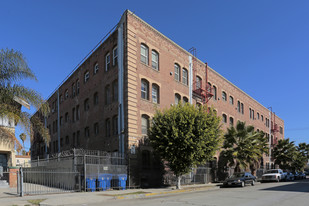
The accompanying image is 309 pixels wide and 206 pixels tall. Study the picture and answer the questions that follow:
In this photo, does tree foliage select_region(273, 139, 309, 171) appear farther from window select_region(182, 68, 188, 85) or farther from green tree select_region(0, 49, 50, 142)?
green tree select_region(0, 49, 50, 142)

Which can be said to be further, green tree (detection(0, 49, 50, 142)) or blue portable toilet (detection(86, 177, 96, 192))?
blue portable toilet (detection(86, 177, 96, 192))

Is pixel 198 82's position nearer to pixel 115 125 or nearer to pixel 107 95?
pixel 107 95

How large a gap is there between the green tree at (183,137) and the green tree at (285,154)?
104 feet

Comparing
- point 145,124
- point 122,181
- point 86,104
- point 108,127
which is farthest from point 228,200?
point 86,104

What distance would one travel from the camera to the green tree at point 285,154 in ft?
150

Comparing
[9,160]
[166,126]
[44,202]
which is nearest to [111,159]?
[166,126]

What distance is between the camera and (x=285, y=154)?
45938mm

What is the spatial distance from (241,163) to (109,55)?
16.3 m

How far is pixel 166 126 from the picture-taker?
62.6 ft

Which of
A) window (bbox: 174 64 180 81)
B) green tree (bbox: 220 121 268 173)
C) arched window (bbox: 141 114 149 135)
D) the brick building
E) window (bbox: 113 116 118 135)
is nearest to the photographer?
the brick building

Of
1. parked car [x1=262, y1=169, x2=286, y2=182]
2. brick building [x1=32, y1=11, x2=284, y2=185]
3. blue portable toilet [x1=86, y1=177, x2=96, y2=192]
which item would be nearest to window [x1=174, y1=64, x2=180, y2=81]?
brick building [x1=32, y1=11, x2=284, y2=185]

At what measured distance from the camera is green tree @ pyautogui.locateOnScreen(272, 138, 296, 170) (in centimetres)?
4575

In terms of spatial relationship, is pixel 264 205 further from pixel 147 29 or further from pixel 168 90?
pixel 147 29

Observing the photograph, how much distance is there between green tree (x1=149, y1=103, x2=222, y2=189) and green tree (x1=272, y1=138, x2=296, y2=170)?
3173 centimetres
